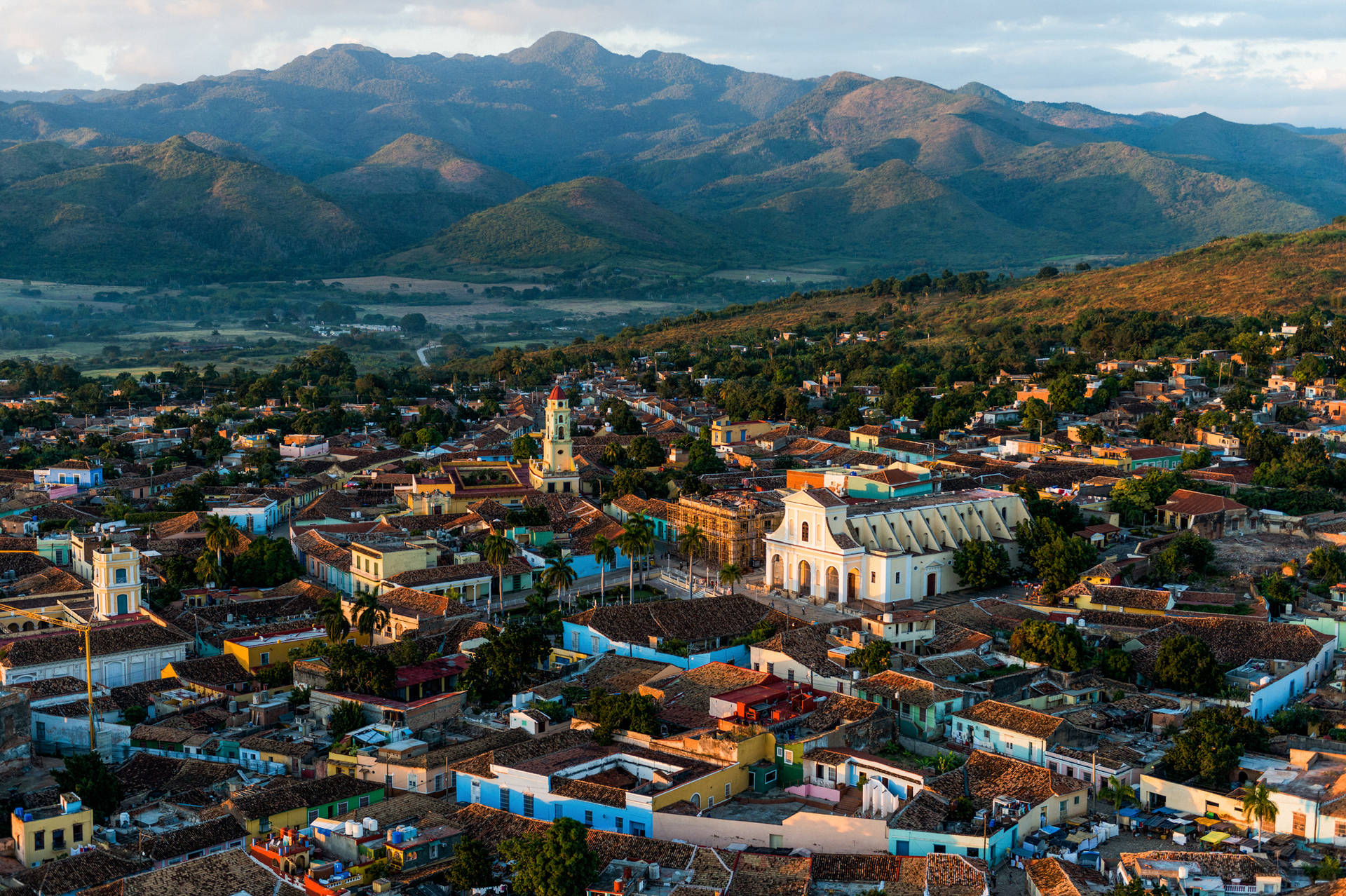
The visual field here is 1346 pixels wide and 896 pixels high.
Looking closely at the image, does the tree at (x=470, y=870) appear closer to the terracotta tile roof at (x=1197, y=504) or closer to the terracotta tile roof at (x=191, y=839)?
the terracotta tile roof at (x=191, y=839)

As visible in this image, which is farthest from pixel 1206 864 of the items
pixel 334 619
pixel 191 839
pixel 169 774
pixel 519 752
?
pixel 334 619

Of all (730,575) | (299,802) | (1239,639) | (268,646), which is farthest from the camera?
(730,575)

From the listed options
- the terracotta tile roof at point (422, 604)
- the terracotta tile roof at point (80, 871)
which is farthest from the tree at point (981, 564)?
the terracotta tile roof at point (80, 871)

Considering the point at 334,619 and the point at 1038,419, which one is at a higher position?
the point at 1038,419

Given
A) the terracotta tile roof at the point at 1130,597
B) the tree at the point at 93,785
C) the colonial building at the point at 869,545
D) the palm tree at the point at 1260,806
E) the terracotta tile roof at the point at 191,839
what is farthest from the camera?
the colonial building at the point at 869,545

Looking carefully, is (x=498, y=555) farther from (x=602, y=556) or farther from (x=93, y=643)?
(x=93, y=643)

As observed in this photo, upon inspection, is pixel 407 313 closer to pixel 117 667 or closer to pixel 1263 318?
pixel 1263 318
